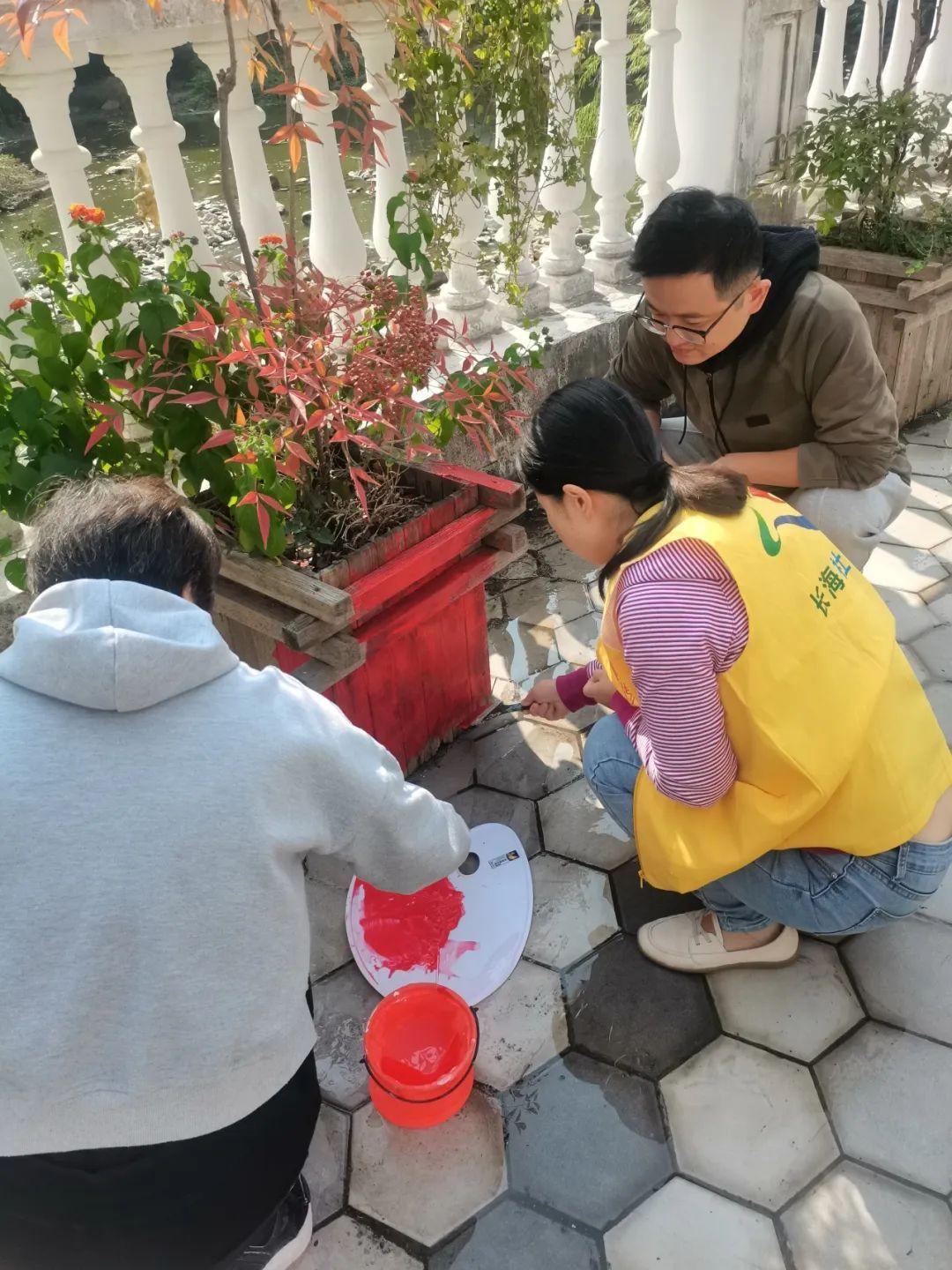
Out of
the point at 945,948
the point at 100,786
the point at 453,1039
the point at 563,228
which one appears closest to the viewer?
the point at 100,786

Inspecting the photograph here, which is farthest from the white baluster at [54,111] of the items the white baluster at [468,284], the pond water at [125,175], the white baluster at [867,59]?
the pond water at [125,175]

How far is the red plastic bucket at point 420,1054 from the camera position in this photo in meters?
1.69

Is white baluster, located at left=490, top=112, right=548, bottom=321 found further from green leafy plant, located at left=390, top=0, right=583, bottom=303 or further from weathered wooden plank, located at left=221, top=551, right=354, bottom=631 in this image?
weathered wooden plank, located at left=221, top=551, right=354, bottom=631

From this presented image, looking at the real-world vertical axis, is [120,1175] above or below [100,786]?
below

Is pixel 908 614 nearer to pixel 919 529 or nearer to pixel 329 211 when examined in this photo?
pixel 919 529

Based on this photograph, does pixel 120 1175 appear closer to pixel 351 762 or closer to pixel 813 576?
pixel 351 762

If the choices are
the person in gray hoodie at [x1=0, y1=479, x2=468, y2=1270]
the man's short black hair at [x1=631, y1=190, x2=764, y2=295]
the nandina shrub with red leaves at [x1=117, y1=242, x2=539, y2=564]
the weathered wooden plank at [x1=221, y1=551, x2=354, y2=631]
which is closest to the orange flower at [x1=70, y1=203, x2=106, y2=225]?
the nandina shrub with red leaves at [x1=117, y1=242, x2=539, y2=564]

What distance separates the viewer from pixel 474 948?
2084 millimetres

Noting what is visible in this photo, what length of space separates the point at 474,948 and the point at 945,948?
1.00 m

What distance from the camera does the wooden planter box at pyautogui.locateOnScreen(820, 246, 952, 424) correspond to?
344 cm

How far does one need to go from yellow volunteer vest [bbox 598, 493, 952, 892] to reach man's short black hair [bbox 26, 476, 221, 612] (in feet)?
2.42

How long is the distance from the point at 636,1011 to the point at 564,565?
5.79 feet

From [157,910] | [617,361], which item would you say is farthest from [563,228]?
[157,910]

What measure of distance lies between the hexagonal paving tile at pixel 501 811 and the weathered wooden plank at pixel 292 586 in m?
0.71
